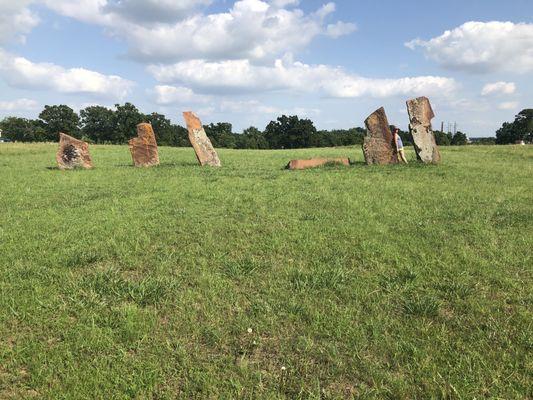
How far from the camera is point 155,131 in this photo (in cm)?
10500

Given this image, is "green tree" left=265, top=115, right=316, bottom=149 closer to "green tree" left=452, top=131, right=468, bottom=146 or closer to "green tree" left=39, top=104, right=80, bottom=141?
"green tree" left=452, top=131, right=468, bottom=146

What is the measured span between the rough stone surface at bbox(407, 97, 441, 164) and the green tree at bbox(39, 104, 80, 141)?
10119cm

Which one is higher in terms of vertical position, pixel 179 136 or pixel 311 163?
pixel 179 136

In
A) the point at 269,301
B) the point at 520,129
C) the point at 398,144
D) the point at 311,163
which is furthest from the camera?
the point at 520,129

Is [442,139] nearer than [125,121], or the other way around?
[442,139]

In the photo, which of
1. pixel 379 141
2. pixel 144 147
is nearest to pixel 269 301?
pixel 379 141

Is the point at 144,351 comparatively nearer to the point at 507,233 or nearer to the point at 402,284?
the point at 402,284

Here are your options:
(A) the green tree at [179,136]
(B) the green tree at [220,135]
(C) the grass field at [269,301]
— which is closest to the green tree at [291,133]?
(B) the green tree at [220,135]

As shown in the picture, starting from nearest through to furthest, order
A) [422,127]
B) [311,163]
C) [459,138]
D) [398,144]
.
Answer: [422,127] → [311,163] → [398,144] → [459,138]

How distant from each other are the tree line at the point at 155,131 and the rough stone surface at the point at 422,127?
255 feet

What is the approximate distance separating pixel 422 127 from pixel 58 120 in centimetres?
10547

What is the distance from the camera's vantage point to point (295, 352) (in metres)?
4.20

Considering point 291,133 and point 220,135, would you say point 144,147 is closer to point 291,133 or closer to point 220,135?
point 291,133

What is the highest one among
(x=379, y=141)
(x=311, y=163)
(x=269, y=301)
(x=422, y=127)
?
(x=422, y=127)
